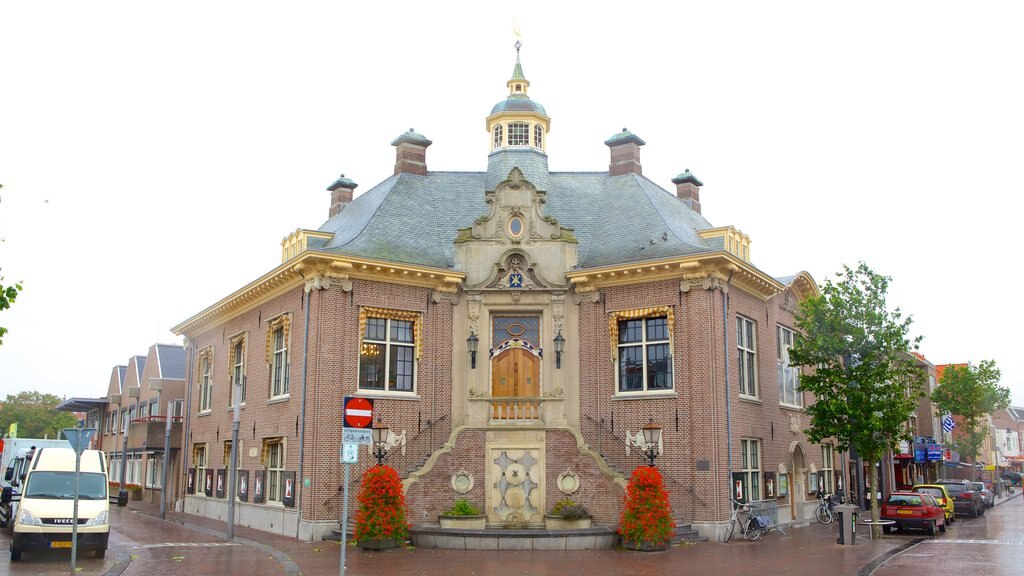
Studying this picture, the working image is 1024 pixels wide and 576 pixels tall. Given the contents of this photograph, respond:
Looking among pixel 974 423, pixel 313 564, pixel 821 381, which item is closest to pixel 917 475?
pixel 974 423

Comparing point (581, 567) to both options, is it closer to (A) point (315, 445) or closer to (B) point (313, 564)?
(B) point (313, 564)

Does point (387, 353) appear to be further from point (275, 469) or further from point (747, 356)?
point (747, 356)

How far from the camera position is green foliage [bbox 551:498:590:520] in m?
21.7

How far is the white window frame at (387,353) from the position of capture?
24.4m

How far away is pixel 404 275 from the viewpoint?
24891 millimetres

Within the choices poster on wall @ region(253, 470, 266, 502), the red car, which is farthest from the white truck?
A: the red car

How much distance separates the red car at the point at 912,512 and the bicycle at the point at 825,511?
9.26 ft

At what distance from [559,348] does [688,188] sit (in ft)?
38.4

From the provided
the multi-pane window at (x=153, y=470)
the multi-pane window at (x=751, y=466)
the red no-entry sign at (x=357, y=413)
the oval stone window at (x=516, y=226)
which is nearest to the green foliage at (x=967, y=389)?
the multi-pane window at (x=751, y=466)

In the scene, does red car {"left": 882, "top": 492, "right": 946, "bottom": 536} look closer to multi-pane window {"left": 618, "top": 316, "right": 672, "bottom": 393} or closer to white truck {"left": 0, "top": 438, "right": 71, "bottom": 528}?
multi-pane window {"left": 618, "top": 316, "right": 672, "bottom": 393}

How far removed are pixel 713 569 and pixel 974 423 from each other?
151 ft

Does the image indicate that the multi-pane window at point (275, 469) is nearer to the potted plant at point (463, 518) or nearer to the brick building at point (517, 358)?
the brick building at point (517, 358)

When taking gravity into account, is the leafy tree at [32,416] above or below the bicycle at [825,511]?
above

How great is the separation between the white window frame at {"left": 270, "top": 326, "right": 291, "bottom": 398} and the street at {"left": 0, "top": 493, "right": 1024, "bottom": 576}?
14.0 feet
